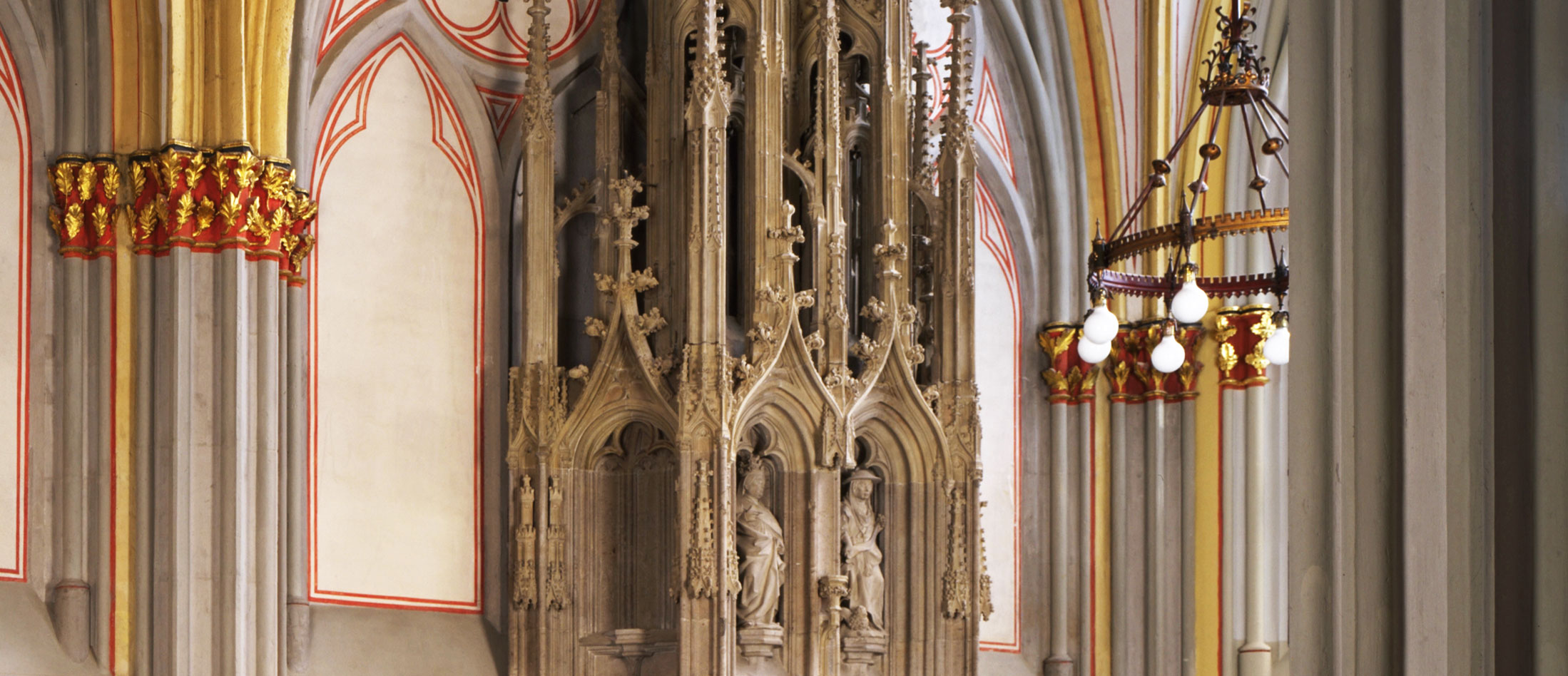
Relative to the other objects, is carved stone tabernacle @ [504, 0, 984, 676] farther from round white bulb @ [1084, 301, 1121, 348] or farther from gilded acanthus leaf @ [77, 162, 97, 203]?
gilded acanthus leaf @ [77, 162, 97, 203]

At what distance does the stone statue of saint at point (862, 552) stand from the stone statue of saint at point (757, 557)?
499mm

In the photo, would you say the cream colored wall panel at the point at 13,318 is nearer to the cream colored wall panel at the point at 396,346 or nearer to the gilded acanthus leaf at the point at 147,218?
the gilded acanthus leaf at the point at 147,218

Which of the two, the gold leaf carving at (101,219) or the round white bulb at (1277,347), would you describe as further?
the round white bulb at (1277,347)

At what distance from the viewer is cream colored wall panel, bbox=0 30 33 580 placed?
8758 millimetres

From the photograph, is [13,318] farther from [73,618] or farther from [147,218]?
[73,618]

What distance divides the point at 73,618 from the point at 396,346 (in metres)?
2.43

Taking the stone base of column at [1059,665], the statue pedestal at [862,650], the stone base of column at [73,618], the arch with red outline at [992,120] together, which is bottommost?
the stone base of column at [1059,665]

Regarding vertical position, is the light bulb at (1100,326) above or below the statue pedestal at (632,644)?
above

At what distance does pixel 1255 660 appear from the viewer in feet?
39.9

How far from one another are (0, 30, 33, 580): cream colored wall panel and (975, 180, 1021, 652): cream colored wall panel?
6.34 m

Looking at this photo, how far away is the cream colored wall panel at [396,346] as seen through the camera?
9953mm

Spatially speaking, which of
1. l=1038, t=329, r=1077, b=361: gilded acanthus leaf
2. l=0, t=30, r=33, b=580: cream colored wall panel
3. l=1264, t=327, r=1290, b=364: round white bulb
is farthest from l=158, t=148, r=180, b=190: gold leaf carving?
l=1038, t=329, r=1077, b=361: gilded acanthus leaf

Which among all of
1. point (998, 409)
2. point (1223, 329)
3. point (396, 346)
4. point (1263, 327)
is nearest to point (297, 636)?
point (396, 346)

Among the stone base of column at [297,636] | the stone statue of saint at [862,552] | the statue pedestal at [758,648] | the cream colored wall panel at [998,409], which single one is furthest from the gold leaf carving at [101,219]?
the cream colored wall panel at [998,409]
